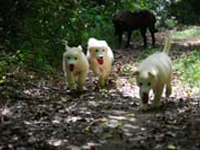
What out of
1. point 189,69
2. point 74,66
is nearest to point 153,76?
point 74,66

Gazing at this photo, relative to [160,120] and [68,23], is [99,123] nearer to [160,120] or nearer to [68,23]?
[160,120]

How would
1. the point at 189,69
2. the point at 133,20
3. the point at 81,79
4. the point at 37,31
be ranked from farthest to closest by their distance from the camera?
the point at 133,20
the point at 37,31
the point at 189,69
the point at 81,79

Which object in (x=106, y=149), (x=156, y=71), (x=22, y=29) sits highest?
(x=22, y=29)

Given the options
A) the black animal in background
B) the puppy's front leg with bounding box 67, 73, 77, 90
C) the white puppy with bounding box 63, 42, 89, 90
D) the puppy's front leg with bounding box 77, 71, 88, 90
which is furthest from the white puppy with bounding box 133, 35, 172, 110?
the black animal in background

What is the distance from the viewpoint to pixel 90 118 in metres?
6.84

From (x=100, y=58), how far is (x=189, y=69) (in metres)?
3.20

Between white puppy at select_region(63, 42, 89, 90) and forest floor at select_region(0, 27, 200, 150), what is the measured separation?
28cm

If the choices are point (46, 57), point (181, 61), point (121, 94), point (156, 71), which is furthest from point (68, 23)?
point (156, 71)

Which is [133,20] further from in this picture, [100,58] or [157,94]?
[157,94]

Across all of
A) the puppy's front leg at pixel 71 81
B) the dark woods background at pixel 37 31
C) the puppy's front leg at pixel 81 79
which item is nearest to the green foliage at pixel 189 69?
the puppy's front leg at pixel 81 79

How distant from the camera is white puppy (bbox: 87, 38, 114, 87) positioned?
370 inches

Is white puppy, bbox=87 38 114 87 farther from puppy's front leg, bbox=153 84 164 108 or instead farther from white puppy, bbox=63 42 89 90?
puppy's front leg, bbox=153 84 164 108

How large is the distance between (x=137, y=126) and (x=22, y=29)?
6373mm

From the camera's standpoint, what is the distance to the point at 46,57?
478 inches
